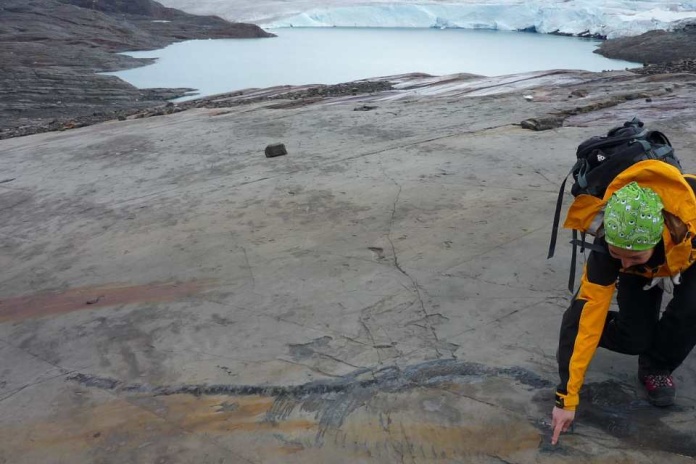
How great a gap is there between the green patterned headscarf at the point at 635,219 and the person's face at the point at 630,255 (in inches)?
0.8

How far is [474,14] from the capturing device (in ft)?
109

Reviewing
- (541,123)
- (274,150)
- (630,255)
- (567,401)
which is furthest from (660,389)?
(541,123)

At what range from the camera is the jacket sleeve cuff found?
1978mm

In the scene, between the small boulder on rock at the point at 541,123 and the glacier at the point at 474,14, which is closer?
the small boulder on rock at the point at 541,123

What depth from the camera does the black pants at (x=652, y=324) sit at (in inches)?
78.4

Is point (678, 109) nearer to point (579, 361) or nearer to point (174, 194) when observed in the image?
point (174, 194)

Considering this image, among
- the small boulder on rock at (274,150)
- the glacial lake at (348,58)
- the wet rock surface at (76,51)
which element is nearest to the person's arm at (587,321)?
the small boulder on rock at (274,150)

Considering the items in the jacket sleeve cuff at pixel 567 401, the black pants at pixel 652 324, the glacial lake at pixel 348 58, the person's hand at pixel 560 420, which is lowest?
the person's hand at pixel 560 420

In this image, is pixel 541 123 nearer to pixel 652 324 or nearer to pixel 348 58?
pixel 652 324

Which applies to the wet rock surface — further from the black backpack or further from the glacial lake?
the black backpack

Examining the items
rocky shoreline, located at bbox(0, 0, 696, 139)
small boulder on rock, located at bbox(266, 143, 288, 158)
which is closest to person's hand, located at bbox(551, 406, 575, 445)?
small boulder on rock, located at bbox(266, 143, 288, 158)

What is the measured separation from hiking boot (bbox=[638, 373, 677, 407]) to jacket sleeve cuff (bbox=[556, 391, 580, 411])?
0.39 meters

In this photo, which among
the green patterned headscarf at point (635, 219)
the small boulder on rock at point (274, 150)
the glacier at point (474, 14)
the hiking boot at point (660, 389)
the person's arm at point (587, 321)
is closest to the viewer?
the green patterned headscarf at point (635, 219)

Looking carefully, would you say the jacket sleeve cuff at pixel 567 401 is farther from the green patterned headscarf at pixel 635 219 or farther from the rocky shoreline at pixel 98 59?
the rocky shoreline at pixel 98 59
